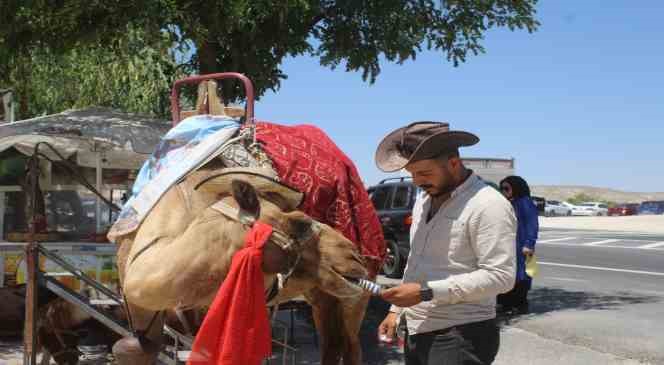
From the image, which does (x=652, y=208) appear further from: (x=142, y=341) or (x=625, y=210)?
(x=142, y=341)

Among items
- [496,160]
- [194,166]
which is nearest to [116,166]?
[194,166]

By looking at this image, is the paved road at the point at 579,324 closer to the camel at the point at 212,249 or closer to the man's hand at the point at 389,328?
the man's hand at the point at 389,328

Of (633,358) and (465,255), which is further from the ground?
(465,255)

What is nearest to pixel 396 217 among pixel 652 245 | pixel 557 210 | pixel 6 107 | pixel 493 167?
pixel 493 167

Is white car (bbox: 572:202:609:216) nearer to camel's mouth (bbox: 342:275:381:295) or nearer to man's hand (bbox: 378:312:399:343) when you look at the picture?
man's hand (bbox: 378:312:399:343)

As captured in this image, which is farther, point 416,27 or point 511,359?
point 416,27

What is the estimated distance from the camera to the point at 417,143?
321cm

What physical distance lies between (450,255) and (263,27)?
552cm

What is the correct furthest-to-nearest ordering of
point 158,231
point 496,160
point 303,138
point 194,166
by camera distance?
1. point 496,160
2. point 303,138
3. point 194,166
4. point 158,231

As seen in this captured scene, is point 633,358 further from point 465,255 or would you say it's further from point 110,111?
point 110,111

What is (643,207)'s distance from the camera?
58000 mm

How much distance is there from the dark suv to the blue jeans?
11364mm

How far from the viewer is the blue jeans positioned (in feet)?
10.2

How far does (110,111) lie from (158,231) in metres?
5.70
